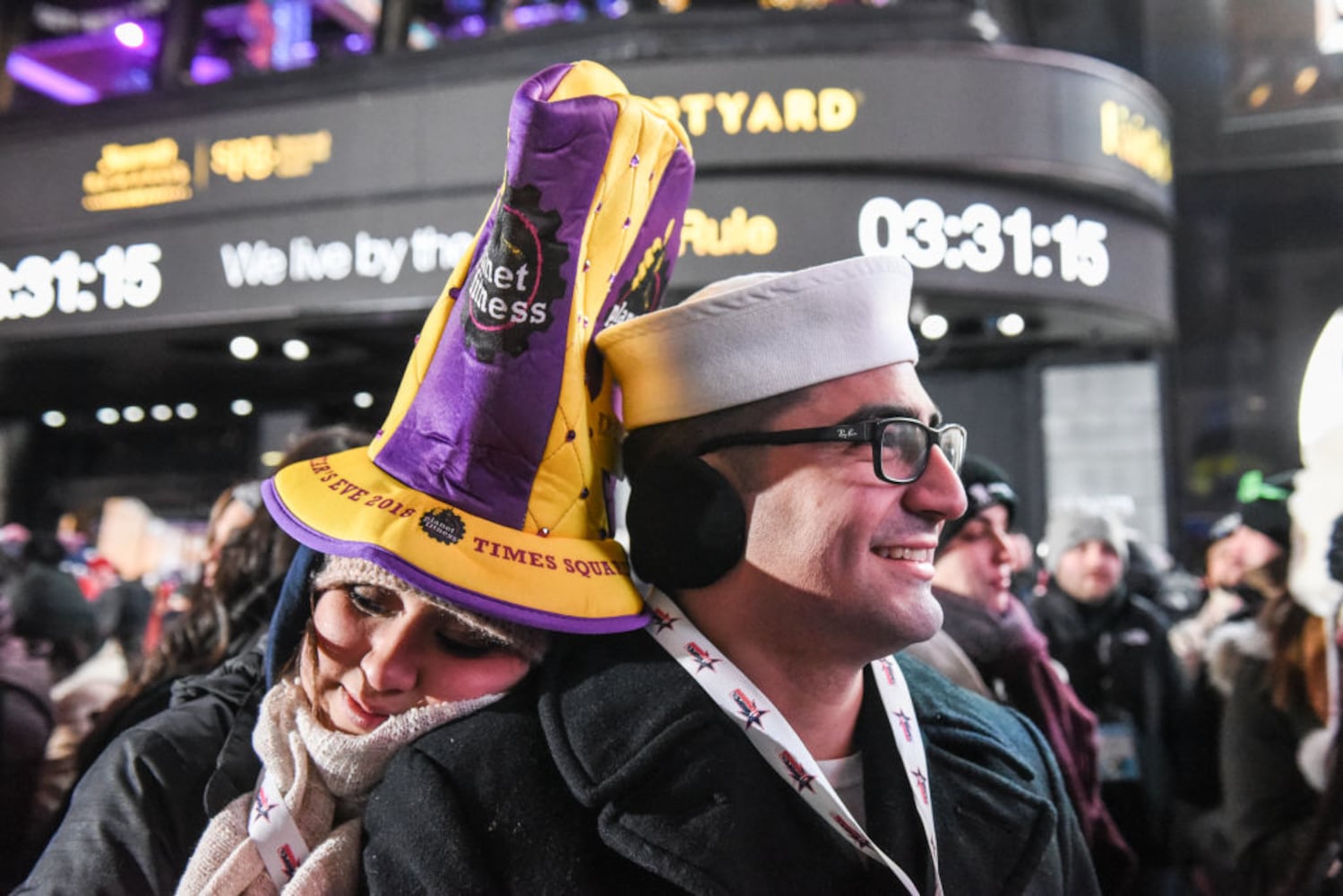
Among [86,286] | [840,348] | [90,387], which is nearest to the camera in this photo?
[840,348]

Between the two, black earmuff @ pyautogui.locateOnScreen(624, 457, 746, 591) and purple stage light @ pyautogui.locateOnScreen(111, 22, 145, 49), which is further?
purple stage light @ pyautogui.locateOnScreen(111, 22, 145, 49)

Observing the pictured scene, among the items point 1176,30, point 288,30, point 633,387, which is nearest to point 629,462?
point 633,387

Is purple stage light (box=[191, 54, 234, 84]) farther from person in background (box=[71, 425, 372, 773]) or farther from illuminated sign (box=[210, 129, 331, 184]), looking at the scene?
person in background (box=[71, 425, 372, 773])

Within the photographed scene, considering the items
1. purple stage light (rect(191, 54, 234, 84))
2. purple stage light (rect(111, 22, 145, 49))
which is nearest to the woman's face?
purple stage light (rect(191, 54, 234, 84))

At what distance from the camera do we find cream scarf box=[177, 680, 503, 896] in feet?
4.20

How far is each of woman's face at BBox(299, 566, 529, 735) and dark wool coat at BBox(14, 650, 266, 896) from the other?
22cm

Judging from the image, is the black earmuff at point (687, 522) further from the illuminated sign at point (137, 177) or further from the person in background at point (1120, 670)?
the illuminated sign at point (137, 177)

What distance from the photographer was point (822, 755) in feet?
4.79

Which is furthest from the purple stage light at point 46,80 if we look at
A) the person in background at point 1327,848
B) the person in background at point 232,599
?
the person in background at point 1327,848

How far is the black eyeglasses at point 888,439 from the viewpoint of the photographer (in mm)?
1339

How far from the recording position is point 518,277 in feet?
4.33

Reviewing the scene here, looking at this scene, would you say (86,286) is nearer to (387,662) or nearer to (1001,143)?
(1001,143)

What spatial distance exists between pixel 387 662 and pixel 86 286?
504 cm

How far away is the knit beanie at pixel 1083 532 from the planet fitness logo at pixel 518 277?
341 centimetres
